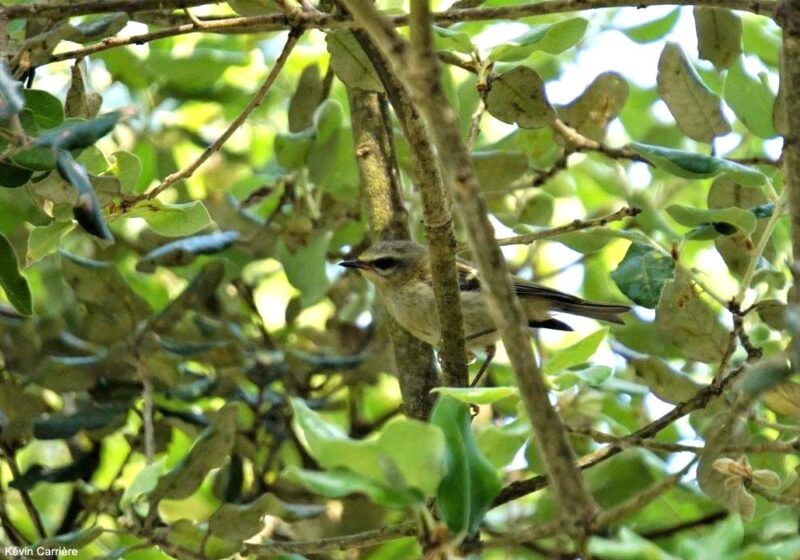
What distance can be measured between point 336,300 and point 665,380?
1.56 meters

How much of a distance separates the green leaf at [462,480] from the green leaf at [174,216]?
0.84m

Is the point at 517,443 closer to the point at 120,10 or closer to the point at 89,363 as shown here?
the point at 120,10

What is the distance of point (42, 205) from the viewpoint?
252cm

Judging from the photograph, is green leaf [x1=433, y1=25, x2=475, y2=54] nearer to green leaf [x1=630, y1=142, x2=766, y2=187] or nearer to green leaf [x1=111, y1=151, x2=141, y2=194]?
green leaf [x1=630, y1=142, x2=766, y2=187]

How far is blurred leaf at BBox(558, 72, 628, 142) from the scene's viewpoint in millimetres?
3117

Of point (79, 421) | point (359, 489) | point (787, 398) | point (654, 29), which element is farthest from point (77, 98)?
point (654, 29)

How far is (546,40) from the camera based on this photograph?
97.6 inches

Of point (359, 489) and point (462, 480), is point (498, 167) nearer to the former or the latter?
point (462, 480)

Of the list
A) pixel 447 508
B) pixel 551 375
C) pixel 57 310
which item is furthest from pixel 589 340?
pixel 57 310

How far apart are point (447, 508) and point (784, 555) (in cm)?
49

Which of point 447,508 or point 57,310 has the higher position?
point 57,310

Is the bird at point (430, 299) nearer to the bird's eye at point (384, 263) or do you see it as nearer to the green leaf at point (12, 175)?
the bird's eye at point (384, 263)

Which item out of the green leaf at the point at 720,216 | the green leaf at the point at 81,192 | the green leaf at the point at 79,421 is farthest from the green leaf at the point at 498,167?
the green leaf at the point at 81,192

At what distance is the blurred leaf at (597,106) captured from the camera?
10.2 ft
